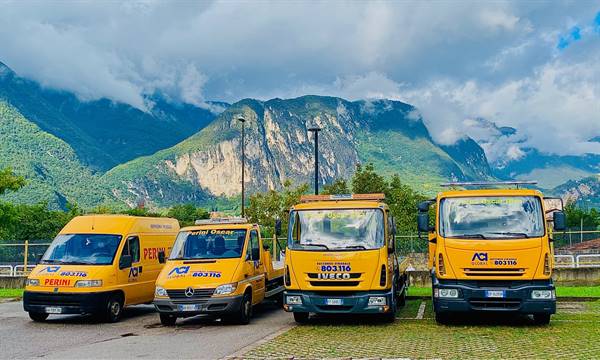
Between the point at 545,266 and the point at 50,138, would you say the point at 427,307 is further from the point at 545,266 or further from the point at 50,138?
the point at 50,138

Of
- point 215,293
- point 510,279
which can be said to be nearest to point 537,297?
point 510,279

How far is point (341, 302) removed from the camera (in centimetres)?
1303

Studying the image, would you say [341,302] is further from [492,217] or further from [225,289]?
[492,217]

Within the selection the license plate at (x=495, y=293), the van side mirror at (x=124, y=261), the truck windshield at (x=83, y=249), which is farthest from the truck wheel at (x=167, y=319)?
the license plate at (x=495, y=293)

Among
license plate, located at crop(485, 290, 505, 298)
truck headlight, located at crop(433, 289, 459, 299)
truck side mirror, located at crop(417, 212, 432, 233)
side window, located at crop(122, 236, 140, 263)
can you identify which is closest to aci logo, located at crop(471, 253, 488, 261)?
license plate, located at crop(485, 290, 505, 298)

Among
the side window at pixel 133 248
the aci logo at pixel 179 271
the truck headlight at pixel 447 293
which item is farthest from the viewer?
the side window at pixel 133 248

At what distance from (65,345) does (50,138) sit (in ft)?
541

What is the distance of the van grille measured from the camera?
12359mm

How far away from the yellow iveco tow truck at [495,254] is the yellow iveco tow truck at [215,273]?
405cm

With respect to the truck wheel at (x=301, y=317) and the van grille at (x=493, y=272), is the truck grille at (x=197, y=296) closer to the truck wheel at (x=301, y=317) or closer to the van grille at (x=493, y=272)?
the truck wheel at (x=301, y=317)

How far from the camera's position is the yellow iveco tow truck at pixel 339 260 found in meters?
13.0

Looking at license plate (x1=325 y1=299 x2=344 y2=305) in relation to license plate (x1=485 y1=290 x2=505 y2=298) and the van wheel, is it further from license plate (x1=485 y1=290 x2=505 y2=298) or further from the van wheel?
the van wheel

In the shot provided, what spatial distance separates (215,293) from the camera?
13492 mm

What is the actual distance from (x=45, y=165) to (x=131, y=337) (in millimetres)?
151330
